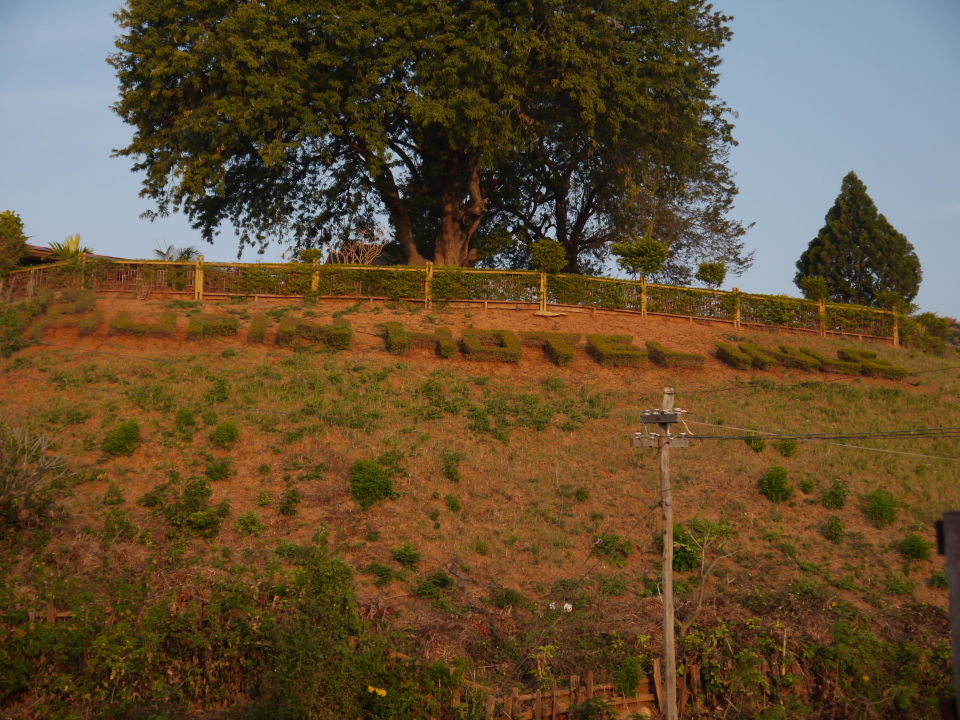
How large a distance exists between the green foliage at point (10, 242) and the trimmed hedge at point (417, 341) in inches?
528

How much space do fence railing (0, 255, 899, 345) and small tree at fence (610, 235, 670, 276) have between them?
64 centimetres

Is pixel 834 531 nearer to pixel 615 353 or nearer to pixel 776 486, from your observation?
pixel 776 486

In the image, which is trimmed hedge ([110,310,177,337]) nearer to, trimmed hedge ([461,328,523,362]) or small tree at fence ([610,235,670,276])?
trimmed hedge ([461,328,523,362])

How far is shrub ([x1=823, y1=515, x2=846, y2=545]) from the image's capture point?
20.8 meters

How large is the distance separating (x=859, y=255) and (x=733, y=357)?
20.9 m

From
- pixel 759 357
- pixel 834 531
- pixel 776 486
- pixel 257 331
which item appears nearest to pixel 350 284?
pixel 257 331

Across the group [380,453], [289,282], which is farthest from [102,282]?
[380,453]

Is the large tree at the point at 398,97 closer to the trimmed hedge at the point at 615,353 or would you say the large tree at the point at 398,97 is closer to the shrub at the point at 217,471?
the trimmed hedge at the point at 615,353

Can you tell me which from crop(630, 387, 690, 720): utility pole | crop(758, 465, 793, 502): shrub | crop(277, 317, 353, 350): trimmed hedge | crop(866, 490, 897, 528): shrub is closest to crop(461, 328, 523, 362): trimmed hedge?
crop(277, 317, 353, 350): trimmed hedge

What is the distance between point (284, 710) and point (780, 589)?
10.4 metres

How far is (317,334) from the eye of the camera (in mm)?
27250

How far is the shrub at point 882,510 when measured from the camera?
69.9 ft

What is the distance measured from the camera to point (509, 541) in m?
20.1

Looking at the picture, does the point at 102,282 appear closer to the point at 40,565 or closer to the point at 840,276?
the point at 40,565
